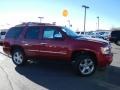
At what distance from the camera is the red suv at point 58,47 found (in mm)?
10836

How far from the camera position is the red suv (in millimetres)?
10836

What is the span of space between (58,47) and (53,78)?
1462 mm

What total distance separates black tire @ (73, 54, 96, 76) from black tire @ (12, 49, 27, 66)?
9.96 feet

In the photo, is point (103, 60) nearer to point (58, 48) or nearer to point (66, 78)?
point (66, 78)

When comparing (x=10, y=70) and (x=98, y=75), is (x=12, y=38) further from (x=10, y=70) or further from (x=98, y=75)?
(x=98, y=75)

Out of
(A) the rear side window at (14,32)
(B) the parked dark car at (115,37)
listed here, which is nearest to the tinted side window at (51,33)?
(A) the rear side window at (14,32)

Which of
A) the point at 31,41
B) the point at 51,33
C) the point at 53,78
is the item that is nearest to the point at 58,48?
the point at 51,33

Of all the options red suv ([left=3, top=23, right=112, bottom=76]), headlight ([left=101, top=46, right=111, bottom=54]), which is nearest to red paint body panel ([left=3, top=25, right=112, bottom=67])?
red suv ([left=3, top=23, right=112, bottom=76])

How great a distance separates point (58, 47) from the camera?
37.6 ft

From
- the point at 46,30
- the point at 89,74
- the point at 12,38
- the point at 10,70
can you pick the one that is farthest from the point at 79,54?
the point at 12,38

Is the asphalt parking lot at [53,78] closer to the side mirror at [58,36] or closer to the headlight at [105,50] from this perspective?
the headlight at [105,50]

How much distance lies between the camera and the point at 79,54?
1110 cm

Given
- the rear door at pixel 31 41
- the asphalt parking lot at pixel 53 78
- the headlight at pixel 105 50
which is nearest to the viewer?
the asphalt parking lot at pixel 53 78

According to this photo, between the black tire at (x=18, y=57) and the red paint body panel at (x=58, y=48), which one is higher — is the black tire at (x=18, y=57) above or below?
below
